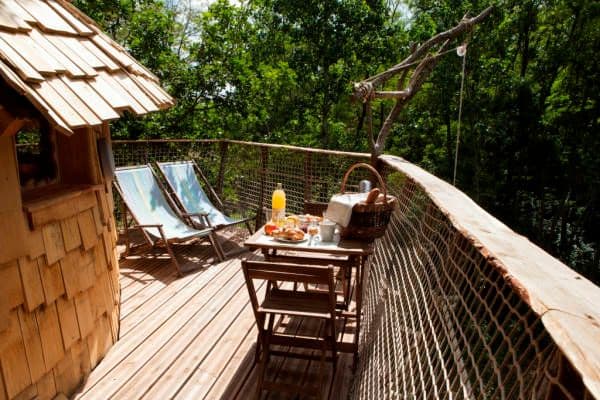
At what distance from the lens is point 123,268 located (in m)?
5.19

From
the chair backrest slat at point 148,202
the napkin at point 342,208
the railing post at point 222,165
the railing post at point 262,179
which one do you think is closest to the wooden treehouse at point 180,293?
the napkin at point 342,208

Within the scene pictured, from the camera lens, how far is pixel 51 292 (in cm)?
262

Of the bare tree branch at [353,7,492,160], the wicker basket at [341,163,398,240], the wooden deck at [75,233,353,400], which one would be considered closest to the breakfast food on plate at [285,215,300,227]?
the wicker basket at [341,163,398,240]

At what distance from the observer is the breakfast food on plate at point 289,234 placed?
119 inches

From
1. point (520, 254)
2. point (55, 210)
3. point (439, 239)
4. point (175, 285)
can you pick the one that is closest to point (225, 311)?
point (175, 285)

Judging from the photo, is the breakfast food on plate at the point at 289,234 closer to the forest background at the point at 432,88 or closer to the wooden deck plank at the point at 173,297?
the wooden deck plank at the point at 173,297

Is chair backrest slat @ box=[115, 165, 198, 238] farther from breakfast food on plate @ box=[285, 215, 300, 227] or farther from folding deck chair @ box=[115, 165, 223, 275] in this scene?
breakfast food on plate @ box=[285, 215, 300, 227]

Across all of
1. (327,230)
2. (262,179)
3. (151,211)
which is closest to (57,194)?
(327,230)

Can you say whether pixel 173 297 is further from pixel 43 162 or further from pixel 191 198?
pixel 191 198

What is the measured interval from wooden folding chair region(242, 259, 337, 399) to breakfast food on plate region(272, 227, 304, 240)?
1.08 ft

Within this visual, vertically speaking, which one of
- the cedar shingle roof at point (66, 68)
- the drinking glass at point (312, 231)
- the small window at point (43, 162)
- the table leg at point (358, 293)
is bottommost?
the table leg at point (358, 293)

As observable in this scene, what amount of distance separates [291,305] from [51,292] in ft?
4.67

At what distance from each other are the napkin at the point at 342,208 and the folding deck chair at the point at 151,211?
250cm

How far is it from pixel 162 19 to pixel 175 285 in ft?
21.8
